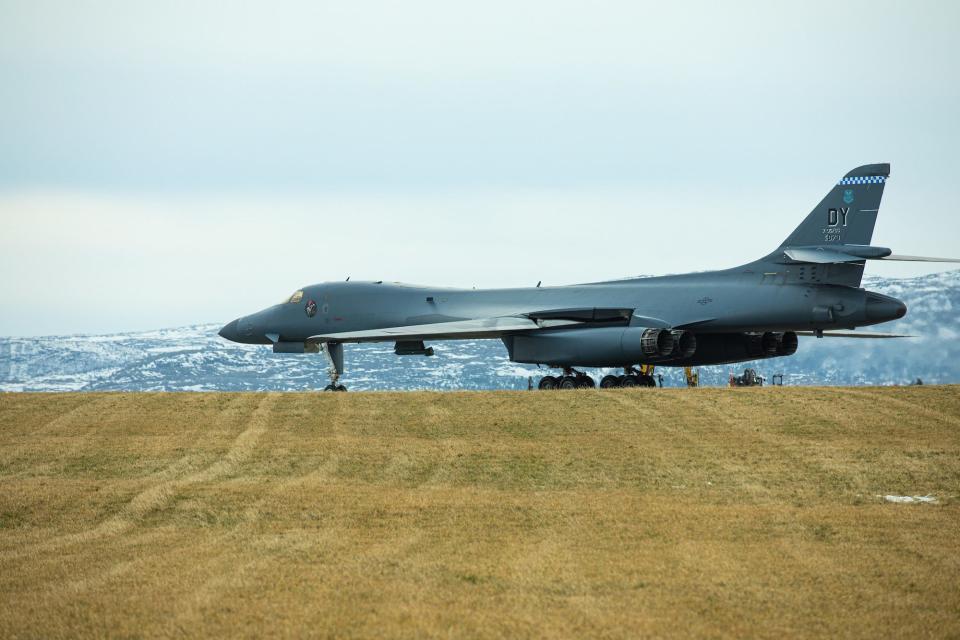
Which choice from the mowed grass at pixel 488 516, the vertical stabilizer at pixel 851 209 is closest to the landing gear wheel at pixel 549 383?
the mowed grass at pixel 488 516

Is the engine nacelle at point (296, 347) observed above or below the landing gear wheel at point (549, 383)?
below

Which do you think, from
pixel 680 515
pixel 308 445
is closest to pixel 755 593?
pixel 680 515

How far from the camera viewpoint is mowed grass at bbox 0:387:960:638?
10562mm

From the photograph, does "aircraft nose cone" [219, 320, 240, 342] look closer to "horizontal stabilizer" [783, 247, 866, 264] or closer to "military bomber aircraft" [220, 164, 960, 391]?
"military bomber aircraft" [220, 164, 960, 391]

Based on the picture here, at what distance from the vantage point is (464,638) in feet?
31.9

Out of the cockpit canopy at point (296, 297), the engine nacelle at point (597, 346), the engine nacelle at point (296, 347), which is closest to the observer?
the engine nacelle at point (597, 346)

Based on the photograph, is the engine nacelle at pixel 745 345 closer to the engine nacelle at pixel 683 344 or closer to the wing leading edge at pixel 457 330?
the engine nacelle at pixel 683 344

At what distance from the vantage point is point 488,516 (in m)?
15.1

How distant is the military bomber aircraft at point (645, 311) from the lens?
1154 inches

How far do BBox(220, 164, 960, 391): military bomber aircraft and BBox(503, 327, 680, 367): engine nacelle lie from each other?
1.2 inches

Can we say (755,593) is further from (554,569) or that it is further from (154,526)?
(154,526)

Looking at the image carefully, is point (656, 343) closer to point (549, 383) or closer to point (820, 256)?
point (549, 383)

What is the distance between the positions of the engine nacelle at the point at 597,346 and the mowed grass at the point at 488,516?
3813mm

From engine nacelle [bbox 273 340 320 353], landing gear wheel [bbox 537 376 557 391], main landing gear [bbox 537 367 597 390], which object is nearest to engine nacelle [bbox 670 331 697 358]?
main landing gear [bbox 537 367 597 390]
